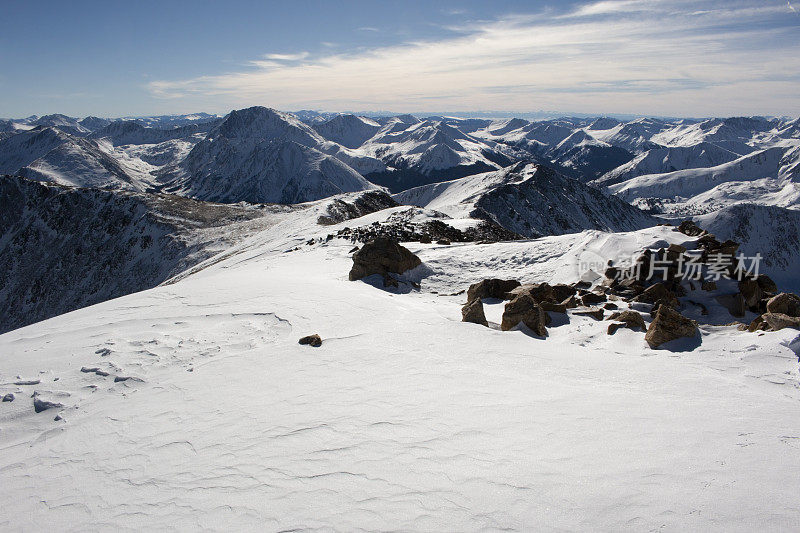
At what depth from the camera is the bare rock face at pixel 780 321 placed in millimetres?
9617

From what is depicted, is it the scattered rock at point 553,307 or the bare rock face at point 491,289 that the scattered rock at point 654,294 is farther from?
the bare rock face at point 491,289

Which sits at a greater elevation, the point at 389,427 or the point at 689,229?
the point at 689,229

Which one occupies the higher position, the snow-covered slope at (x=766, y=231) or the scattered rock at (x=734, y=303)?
the scattered rock at (x=734, y=303)

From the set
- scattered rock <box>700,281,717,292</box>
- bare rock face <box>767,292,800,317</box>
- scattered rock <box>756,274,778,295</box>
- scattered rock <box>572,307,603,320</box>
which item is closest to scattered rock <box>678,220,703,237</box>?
scattered rock <box>756,274,778,295</box>

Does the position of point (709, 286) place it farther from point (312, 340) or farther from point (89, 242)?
point (89, 242)

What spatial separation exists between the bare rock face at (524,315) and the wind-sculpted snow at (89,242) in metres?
53.2

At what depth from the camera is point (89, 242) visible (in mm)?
69250

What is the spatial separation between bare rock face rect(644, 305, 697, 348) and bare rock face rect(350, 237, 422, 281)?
446 inches

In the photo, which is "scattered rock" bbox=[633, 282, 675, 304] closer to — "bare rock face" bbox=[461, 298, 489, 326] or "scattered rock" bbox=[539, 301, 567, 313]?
"scattered rock" bbox=[539, 301, 567, 313]

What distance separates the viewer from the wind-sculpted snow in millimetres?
59875

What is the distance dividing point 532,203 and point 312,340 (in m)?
136

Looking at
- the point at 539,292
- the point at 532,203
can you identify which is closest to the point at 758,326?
the point at 539,292

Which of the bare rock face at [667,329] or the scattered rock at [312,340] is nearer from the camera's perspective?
the scattered rock at [312,340]

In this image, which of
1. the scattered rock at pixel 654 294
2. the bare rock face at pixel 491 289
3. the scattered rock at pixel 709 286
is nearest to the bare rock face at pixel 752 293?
the scattered rock at pixel 709 286
